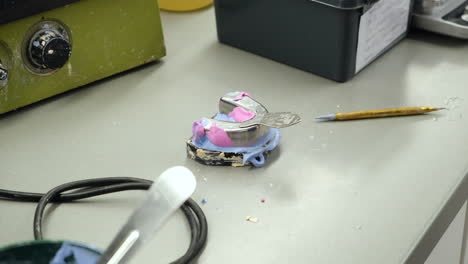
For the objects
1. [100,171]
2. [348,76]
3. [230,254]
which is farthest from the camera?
[348,76]

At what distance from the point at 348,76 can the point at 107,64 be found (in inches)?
12.2

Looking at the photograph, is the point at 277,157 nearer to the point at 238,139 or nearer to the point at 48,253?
the point at 238,139

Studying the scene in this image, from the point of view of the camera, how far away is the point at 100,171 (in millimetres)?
580

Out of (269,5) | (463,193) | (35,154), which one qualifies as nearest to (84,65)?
(35,154)

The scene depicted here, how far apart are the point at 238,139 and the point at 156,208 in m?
0.26

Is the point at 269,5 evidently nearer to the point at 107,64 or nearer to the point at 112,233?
the point at 107,64

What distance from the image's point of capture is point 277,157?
58 centimetres

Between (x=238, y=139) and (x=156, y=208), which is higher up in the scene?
(x=156, y=208)

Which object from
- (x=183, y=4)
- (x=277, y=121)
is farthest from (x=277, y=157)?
(x=183, y=4)

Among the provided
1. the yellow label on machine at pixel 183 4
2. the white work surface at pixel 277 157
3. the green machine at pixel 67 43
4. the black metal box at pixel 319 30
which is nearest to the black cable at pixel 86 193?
the white work surface at pixel 277 157

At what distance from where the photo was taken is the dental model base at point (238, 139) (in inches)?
22.3

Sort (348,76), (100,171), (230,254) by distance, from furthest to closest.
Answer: (348,76)
(100,171)
(230,254)

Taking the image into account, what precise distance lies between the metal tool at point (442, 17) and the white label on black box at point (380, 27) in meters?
0.03

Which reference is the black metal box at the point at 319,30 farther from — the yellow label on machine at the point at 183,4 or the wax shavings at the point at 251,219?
the wax shavings at the point at 251,219
